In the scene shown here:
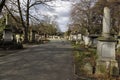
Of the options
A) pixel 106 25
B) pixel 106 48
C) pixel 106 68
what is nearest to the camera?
pixel 106 68

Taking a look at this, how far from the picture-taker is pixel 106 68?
1410 cm

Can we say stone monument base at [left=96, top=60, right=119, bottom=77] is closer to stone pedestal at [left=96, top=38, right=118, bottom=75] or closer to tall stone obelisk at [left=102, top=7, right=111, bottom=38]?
stone pedestal at [left=96, top=38, right=118, bottom=75]

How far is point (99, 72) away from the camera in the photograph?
45.1ft

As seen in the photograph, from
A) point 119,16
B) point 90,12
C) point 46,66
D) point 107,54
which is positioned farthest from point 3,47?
point 90,12

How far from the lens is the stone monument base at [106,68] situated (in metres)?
13.6

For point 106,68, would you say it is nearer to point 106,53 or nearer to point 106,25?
point 106,53

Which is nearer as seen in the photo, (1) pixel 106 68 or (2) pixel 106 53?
(1) pixel 106 68

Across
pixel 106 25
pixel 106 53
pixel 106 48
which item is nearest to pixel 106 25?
pixel 106 25

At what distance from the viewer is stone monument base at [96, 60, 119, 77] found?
44.8ft

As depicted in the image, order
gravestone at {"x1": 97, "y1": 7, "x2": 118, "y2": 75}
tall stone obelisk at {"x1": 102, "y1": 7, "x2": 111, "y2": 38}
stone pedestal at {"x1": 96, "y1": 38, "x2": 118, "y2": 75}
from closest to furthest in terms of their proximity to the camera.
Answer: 1. stone pedestal at {"x1": 96, "y1": 38, "x2": 118, "y2": 75}
2. gravestone at {"x1": 97, "y1": 7, "x2": 118, "y2": 75}
3. tall stone obelisk at {"x1": 102, "y1": 7, "x2": 111, "y2": 38}

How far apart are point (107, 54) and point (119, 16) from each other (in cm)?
3594

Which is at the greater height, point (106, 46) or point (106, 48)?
point (106, 46)

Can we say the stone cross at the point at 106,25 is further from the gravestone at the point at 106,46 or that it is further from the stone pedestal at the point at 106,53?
the stone pedestal at the point at 106,53

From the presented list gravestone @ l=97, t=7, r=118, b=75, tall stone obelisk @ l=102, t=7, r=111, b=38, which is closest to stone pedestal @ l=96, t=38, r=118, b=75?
gravestone @ l=97, t=7, r=118, b=75
